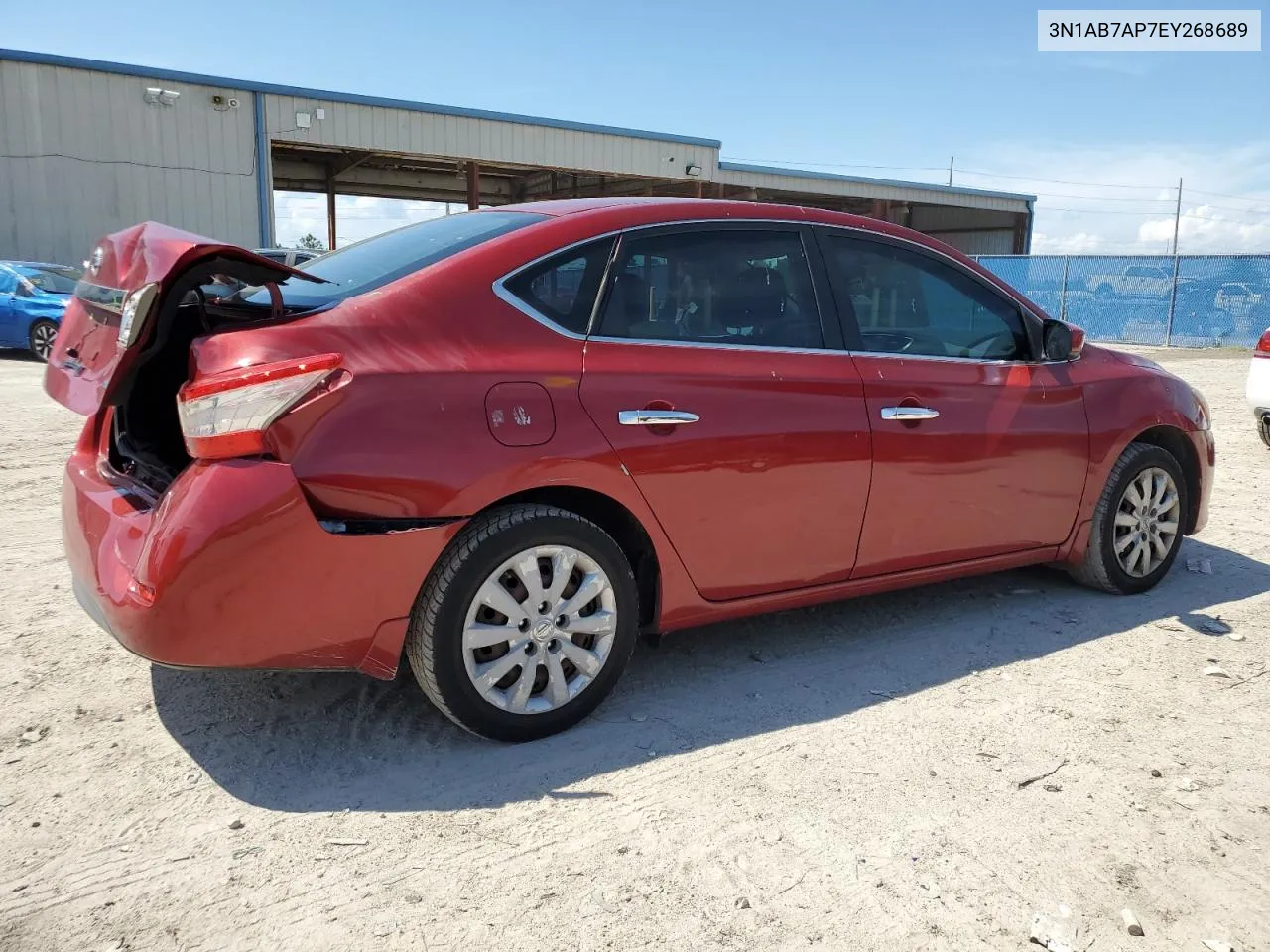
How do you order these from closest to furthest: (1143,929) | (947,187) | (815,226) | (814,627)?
(1143,929)
(815,226)
(814,627)
(947,187)

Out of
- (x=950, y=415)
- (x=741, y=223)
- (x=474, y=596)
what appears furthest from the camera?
(x=950, y=415)

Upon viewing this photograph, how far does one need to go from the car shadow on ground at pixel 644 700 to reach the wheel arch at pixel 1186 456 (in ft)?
1.42

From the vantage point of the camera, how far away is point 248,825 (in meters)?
2.55

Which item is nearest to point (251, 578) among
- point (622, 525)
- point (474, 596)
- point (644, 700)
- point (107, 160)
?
point (474, 596)

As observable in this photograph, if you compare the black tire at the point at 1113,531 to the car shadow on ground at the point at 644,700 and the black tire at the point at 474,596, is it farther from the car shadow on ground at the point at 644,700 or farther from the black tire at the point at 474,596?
the black tire at the point at 474,596

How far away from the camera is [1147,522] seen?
14.9 ft

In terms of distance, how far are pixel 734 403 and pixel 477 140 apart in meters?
20.7

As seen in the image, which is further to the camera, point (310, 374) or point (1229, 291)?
point (1229, 291)

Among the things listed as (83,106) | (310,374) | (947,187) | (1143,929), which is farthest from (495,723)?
(947,187)

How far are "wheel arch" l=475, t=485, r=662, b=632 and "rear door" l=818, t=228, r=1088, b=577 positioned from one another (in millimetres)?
884

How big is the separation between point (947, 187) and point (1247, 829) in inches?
1299

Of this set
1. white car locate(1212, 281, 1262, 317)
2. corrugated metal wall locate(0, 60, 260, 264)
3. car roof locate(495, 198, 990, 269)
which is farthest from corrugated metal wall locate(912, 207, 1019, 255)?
car roof locate(495, 198, 990, 269)

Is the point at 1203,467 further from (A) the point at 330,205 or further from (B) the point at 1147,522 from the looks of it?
(A) the point at 330,205

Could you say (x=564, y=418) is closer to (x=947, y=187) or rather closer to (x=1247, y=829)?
(x=1247, y=829)
